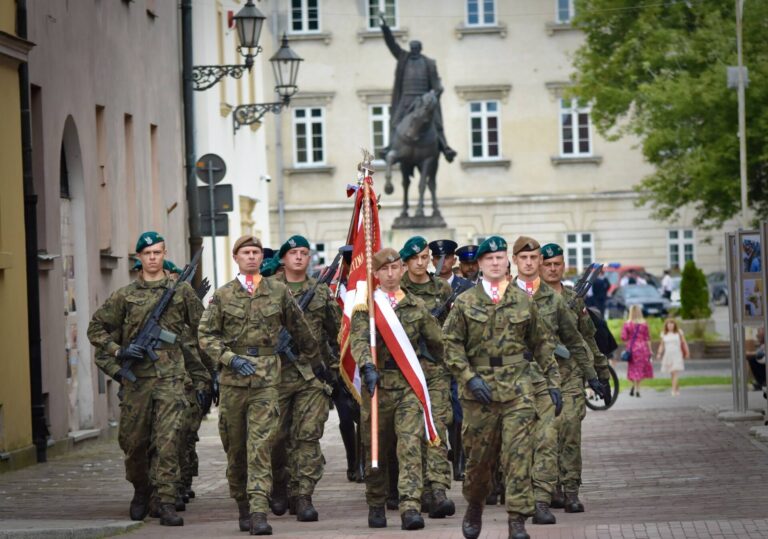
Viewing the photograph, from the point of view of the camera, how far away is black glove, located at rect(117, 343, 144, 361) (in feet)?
42.9

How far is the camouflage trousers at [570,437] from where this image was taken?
13.3 meters

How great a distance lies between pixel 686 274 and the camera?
3950 centimetres

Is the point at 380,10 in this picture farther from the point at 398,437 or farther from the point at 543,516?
the point at 543,516

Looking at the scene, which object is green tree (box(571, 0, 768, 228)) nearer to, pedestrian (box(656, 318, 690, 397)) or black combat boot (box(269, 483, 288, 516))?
pedestrian (box(656, 318, 690, 397))

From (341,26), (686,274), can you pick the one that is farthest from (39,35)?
(341,26)

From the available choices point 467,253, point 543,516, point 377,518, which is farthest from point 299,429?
point 467,253

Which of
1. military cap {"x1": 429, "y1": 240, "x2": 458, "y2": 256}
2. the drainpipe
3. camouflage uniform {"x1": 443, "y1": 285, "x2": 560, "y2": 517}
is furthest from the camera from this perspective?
the drainpipe

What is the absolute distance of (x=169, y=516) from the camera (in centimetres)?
1291

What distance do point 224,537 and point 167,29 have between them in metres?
15.6

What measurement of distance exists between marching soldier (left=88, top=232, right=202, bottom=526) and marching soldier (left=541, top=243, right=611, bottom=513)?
2733 mm

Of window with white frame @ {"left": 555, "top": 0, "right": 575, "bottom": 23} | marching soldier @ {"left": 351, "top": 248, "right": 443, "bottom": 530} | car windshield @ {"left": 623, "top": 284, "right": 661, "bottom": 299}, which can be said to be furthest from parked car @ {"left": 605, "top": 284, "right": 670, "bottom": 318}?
marching soldier @ {"left": 351, "top": 248, "right": 443, "bottom": 530}

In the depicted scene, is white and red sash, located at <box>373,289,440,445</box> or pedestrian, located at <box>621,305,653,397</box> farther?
pedestrian, located at <box>621,305,653,397</box>

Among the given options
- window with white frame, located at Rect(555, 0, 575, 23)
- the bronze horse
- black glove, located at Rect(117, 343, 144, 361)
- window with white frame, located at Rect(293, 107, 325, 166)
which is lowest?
black glove, located at Rect(117, 343, 144, 361)

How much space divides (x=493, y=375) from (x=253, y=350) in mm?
1895
